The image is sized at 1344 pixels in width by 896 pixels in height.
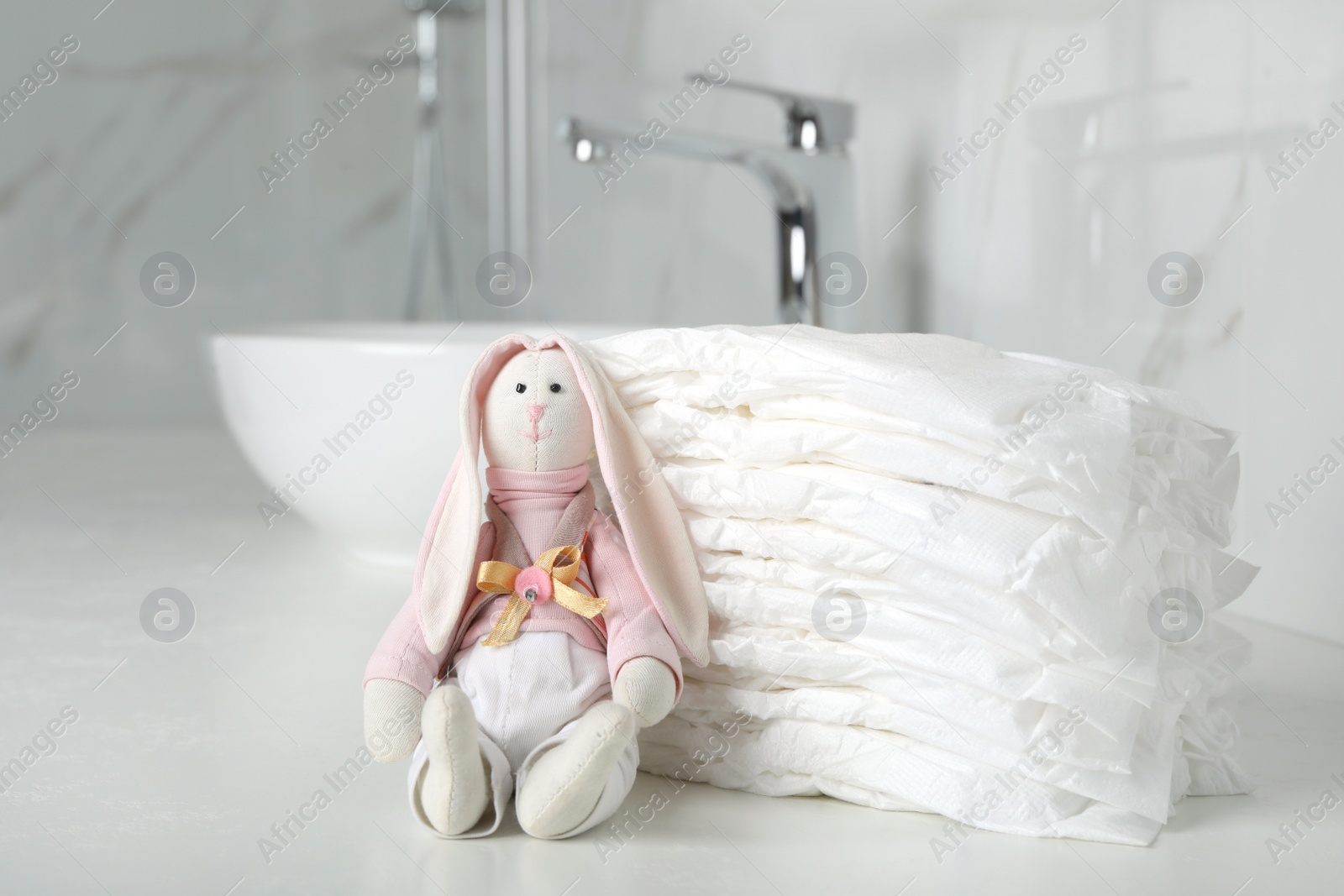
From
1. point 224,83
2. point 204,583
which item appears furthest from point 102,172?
point 204,583

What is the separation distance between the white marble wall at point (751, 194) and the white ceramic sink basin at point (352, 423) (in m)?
0.71

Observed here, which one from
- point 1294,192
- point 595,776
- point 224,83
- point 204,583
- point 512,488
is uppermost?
point 224,83

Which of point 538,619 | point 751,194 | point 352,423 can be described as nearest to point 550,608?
point 538,619

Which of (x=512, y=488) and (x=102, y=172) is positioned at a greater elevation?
(x=102, y=172)

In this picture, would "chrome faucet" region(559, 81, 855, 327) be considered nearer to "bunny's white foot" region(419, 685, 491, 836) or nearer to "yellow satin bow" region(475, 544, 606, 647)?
"yellow satin bow" region(475, 544, 606, 647)

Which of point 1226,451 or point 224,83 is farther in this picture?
point 224,83

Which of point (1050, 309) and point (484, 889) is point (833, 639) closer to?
point (484, 889)

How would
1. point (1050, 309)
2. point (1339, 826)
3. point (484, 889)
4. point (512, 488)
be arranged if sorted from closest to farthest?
point (484, 889) → point (1339, 826) → point (512, 488) → point (1050, 309)

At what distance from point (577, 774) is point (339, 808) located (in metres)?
0.22

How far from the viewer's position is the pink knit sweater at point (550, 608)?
850 mm

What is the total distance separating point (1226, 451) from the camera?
89cm

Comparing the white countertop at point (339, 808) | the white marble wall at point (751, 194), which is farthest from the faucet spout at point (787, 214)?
the white countertop at point (339, 808)

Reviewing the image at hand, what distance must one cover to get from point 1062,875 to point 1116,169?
0.99 meters

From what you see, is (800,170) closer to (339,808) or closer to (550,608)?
(550,608)
